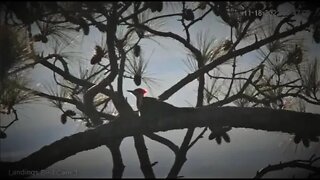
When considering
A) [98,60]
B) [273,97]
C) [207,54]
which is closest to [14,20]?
[98,60]

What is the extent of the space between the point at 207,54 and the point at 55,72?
2.29 ft

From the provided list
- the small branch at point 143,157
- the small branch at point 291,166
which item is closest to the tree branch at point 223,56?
the small branch at point 143,157

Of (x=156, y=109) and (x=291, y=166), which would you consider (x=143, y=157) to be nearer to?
(x=156, y=109)

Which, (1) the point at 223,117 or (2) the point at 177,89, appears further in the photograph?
(2) the point at 177,89

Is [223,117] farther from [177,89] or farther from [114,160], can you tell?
[114,160]

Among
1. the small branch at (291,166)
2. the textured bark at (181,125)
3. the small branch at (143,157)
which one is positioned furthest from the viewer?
the small branch at (291,166)

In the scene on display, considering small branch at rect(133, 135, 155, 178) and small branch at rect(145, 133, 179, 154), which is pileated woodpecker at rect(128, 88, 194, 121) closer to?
small branch at rect(133, 135, 155, 178)

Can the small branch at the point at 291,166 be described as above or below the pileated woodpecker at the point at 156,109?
below

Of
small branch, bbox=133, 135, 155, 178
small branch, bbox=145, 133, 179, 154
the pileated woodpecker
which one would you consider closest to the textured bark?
the pileated woodpecker

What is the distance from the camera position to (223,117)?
4.16ft

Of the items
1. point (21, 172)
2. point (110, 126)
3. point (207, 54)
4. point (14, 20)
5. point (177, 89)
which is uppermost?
point (207, 54)

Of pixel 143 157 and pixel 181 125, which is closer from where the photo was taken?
pixel 181 125

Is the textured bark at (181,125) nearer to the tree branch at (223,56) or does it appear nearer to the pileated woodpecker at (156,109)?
the pileated woodpecker at (156,109)

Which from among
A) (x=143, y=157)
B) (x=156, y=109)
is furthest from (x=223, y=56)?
(x=143, y=157)
